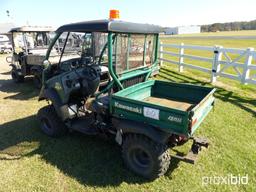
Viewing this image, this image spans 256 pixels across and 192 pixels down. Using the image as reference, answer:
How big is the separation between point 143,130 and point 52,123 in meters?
2.12

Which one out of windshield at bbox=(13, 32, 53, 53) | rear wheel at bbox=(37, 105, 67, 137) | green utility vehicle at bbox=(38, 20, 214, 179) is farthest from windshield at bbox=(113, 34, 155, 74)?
windshield at bbox=(13, 32, 53, 53)

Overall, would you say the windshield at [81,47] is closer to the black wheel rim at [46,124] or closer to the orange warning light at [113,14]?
the orange warning light at [113,14]

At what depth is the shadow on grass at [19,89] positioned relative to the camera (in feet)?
24.5

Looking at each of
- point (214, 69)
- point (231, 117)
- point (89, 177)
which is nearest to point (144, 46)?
point (89, 177)

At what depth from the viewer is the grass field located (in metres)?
3.25

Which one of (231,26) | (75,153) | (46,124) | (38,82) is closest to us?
(75,153)

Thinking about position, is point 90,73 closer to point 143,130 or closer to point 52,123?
point 52,123

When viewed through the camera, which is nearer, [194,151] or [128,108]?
[128,108]

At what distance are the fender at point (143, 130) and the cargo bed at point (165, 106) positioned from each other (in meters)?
0.07

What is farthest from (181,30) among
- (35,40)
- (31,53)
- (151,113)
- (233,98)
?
(151,113)

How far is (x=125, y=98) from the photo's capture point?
317 centimetres

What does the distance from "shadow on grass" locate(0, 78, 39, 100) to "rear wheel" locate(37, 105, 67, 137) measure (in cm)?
303

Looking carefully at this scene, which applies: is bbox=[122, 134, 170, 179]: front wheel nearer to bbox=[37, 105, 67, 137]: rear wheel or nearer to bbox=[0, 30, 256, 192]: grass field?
bbox=[0, 30, 256, 192]: grass field

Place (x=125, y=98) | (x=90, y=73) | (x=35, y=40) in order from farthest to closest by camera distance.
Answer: (x=35, y=40), (x=90, y=73), (x=125, y=98)
